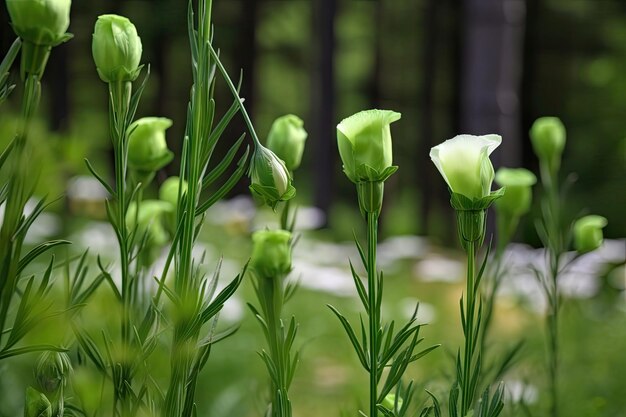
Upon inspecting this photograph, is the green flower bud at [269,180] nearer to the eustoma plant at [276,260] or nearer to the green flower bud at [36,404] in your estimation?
the eustoma plant at [276,260]

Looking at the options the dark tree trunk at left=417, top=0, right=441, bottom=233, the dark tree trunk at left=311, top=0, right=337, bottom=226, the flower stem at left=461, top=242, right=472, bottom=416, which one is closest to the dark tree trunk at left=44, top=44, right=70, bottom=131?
the dark tree trunk at left=311, top=0, right=337, bottom=226

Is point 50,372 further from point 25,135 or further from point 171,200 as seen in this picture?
point 171,200

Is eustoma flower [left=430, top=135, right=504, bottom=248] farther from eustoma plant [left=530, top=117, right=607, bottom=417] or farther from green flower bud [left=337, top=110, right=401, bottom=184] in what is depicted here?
eustoma plant [left=530, top=117, right=607, bottom=417]

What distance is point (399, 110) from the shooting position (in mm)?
5543

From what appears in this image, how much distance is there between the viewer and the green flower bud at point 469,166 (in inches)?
19.1

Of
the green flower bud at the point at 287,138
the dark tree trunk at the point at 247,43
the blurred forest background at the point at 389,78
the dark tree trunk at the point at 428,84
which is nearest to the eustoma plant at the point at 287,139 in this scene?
the green flower bud at the point at 287,138

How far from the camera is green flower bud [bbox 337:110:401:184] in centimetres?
49

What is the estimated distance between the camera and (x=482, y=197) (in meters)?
0.49

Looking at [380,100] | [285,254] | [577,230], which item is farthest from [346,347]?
[380,100]

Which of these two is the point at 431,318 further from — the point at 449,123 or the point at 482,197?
the point at 449,123

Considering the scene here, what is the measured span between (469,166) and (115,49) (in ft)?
0.68

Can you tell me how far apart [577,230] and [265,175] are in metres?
0.52

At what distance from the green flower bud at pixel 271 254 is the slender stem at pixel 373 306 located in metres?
0.10

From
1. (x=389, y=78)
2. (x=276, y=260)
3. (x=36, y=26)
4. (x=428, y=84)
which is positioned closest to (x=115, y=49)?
(x=36, y=26)
